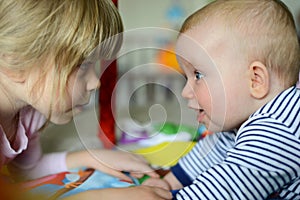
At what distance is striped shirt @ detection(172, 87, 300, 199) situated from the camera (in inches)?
22.2

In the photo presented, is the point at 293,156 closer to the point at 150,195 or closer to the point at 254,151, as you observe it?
the point at 254,151

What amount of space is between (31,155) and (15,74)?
208 mm

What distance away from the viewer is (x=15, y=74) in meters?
0.65

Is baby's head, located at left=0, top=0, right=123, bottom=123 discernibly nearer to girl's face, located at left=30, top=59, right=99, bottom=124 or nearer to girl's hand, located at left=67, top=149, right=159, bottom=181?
girl's face, located at left=30, top=59, right=99, bottom=124

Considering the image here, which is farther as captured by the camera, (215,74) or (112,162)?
(112,162)

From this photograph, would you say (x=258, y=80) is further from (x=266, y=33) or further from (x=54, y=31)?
(x=54, y=31)

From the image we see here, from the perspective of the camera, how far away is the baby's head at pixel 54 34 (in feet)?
1.99

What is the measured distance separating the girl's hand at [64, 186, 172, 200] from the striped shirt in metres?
0.04

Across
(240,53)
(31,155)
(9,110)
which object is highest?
(240,53)

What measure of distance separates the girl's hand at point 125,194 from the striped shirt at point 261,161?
0.04 m

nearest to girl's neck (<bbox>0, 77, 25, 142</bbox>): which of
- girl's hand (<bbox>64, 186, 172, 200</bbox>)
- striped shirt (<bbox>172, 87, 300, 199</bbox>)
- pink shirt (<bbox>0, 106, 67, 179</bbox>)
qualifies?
pink shirt (<bbox>0, 106, 67, 179</bbox>)

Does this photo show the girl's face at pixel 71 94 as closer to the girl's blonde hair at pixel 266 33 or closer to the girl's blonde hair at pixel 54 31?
the girl's blonde hair at pixel 54 31

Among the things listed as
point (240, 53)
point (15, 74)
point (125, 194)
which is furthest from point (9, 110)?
point (240, 53)

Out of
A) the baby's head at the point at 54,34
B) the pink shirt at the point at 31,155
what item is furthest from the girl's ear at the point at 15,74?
the pink shirt at the point at 31,155
